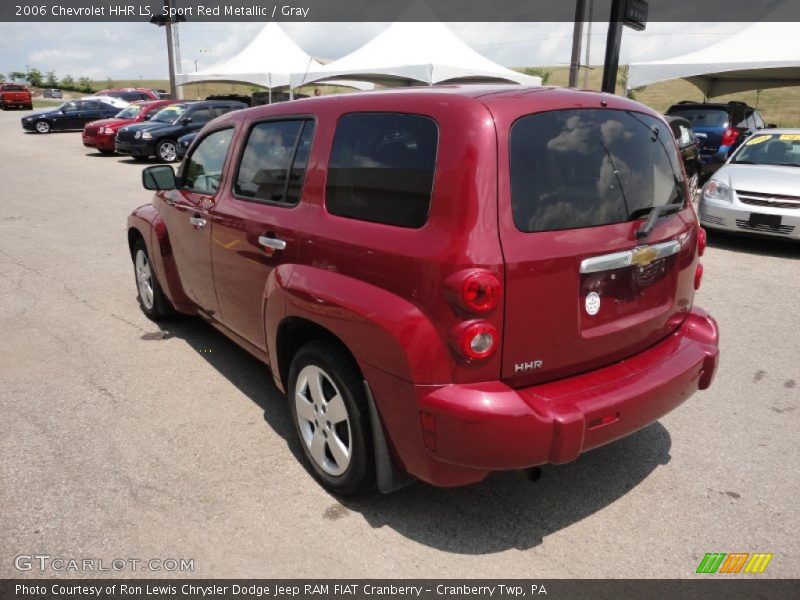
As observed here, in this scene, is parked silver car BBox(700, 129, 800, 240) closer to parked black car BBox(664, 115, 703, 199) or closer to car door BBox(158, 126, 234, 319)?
parked black car BBox(664, 115, 703, 199)

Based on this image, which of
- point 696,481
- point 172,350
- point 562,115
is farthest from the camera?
point 172,350

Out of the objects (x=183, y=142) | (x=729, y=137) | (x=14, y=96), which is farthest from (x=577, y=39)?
(x=14, y=96)

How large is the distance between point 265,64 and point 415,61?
7179 millimetres

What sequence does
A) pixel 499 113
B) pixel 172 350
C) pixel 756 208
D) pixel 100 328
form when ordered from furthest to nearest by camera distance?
pixel 756 208, pixel 100 328, pixel 172 350, pixel 499 113

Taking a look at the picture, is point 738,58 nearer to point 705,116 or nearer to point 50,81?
point 705,116

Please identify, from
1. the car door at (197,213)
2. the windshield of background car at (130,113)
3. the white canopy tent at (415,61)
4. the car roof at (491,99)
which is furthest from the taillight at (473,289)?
the windshield of background car at (130,113)

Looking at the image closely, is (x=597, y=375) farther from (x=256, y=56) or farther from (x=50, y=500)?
(x=256, y=56)

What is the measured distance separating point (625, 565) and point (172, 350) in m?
3.53

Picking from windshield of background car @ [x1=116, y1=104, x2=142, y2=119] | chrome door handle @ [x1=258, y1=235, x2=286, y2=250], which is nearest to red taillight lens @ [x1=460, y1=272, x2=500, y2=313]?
chrome door handle @ [x1=258, y1=235, x2=286, y2=250]

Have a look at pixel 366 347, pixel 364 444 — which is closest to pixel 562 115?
pixel 366 347

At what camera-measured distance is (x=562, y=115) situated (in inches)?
98.3

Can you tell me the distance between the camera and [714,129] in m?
13.3

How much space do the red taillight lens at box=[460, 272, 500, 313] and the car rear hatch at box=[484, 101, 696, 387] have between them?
0.07 meters

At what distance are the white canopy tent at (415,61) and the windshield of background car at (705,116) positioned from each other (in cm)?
655
